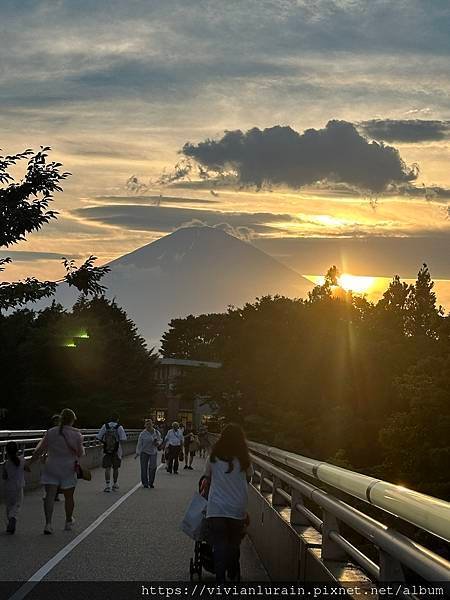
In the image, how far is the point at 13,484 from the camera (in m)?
16.9

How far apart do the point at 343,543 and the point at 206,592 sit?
3.62 m

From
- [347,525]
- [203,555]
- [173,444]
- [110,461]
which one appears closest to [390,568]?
[347,525]

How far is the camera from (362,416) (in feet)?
268

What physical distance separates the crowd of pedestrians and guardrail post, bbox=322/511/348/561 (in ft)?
7.64

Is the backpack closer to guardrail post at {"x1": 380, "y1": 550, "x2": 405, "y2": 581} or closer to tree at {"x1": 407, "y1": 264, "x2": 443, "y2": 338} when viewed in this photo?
guardrail post at {"x1": 380, "y1": 550, "x2": 405, "y2": 581}

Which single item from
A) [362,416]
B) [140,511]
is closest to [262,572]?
[140,511]

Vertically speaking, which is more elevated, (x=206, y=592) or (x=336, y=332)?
(x=336, y=332)

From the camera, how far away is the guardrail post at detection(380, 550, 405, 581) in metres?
5.91

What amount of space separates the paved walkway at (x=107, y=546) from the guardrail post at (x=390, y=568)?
20.5 ft

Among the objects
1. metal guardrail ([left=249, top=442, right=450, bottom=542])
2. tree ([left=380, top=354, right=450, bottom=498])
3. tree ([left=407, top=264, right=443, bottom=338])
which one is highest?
tree ([left=407, top=264, right=443, bottom=338])

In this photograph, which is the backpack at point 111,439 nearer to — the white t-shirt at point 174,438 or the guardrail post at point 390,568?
the white t-shirt at point 174,438

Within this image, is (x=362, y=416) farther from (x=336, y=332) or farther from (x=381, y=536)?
(x=381, y=536)

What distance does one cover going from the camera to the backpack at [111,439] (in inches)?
1128

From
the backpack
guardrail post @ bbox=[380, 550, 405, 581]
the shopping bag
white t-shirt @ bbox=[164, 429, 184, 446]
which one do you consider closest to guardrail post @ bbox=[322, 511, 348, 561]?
guardrail post @ bbox=[380, 550, 405, 581]
